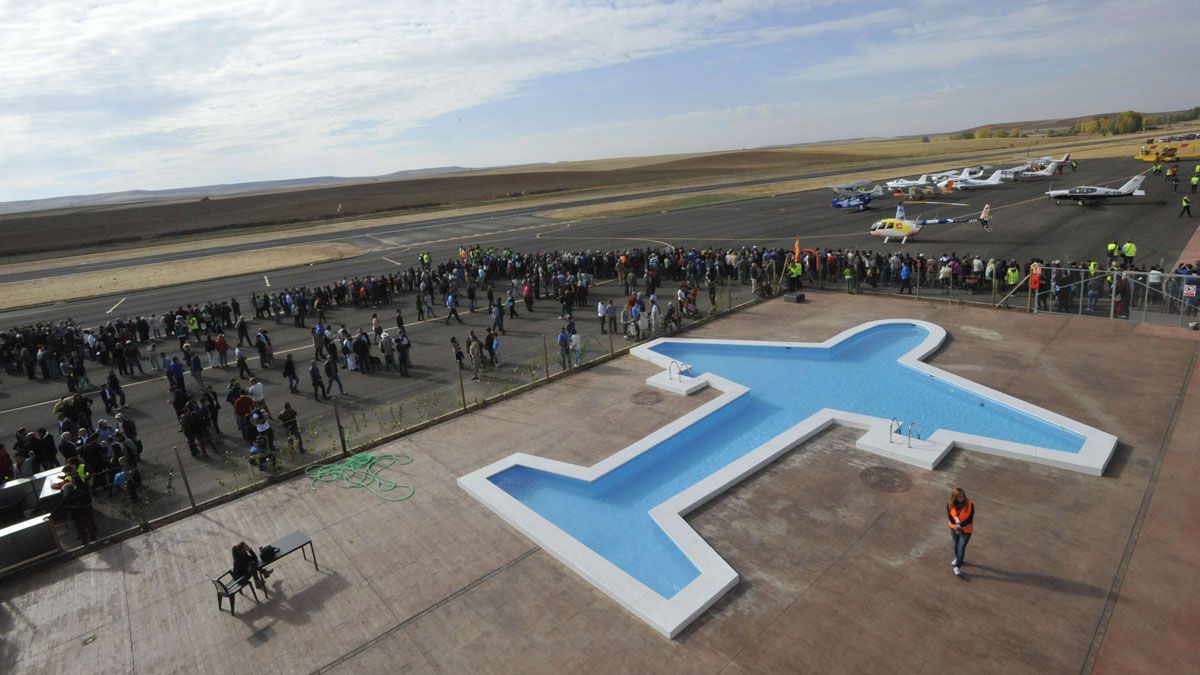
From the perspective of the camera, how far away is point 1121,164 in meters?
83.6

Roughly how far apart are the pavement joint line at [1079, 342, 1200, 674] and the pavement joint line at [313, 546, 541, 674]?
9336 millimetres

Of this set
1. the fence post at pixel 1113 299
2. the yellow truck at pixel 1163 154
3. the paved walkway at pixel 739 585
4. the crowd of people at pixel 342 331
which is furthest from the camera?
the yellow truck at pixel 1163 154

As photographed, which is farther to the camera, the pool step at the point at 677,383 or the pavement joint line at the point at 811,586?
the pool step at the point at 677,383

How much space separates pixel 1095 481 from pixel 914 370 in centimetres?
783

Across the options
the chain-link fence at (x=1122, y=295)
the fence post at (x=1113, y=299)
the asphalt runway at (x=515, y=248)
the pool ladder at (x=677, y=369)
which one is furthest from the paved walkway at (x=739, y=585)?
the chain-link fence at (x=1122, y=295)

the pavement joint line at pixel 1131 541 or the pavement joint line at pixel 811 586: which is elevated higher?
the pavement joint line at pixel 811 586

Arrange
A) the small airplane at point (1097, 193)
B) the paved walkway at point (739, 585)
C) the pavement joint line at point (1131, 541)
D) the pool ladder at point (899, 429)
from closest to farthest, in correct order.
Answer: the pavement joint line at point (1131, 541) < the paved walkway at point (739, 585) < the pool ladder at point (899, 429) < the small airplane at point (1097, 193)

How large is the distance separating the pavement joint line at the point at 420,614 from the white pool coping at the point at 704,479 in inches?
28.4

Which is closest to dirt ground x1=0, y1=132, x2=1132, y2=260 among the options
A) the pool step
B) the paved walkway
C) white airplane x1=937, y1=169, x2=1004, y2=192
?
white airplane x1=937, y1=169, x2=1004, y2=192

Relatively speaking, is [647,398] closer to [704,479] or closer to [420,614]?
[704,479]

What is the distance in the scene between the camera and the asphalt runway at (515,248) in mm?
21312

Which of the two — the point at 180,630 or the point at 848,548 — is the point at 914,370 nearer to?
the point at 848,548

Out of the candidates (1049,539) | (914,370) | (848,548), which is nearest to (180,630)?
(848,548)

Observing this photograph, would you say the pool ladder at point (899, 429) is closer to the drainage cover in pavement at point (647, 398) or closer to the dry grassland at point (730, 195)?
the drainage cover in pavement at point (647, 398)
